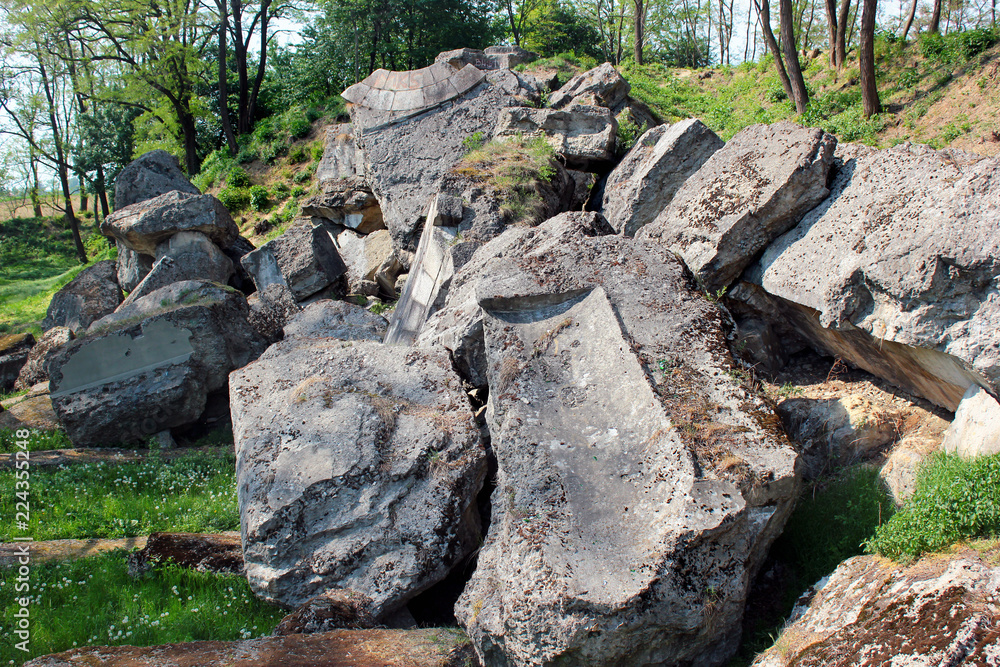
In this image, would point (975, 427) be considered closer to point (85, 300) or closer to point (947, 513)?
point (947, 513)

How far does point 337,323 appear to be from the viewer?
756cm

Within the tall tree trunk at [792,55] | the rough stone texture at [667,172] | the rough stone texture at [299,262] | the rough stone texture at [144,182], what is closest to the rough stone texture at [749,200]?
the rough stone texture at [667,172]

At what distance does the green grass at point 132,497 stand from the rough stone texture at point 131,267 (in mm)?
6274

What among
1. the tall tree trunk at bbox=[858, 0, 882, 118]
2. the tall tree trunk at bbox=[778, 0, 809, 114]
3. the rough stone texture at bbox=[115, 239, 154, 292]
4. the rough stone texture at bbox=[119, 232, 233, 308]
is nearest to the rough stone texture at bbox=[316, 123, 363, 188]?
the rough stone texture at bbox=[119, 232, 233, 308]

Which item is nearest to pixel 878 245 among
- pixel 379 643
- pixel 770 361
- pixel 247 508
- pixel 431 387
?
pixel 770 361

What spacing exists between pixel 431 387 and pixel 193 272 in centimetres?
714

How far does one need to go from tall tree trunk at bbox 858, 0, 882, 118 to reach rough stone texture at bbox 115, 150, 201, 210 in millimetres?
11770

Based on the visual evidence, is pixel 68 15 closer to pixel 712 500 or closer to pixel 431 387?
pixel 431 387

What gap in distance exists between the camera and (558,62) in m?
17.2

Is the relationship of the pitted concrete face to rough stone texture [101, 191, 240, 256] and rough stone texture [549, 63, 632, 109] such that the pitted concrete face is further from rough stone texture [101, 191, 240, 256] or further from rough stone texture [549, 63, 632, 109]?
rough stone texture [101, 191, 240, 256]

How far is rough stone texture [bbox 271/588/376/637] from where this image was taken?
3.50 m

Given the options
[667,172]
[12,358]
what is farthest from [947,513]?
[12,358]

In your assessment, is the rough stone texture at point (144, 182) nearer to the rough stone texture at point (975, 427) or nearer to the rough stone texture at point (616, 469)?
the rough stone texture at point (616, 469)

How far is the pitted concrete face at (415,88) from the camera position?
10203mm
